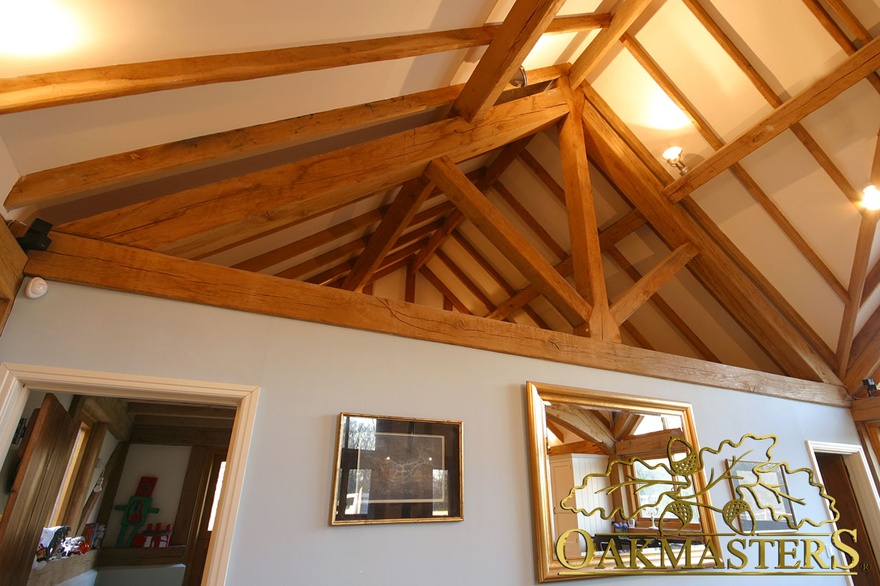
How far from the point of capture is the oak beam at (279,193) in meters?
2.38

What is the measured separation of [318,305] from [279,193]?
0.70 meters

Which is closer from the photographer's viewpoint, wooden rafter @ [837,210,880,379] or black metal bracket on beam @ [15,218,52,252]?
black metal bracket on beam @ [15,218,52,252]

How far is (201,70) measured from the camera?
6.79ft

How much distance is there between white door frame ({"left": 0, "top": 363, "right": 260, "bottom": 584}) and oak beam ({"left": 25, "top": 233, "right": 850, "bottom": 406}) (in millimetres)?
421

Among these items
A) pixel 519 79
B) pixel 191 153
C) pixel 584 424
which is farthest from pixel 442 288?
pixel 191 153

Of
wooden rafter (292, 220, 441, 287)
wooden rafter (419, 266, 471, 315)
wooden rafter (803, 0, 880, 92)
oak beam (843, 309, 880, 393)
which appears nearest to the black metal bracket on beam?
wooden rafter (292, 220, 441, 287)

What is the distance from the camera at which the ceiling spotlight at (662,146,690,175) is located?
4068 millimetres

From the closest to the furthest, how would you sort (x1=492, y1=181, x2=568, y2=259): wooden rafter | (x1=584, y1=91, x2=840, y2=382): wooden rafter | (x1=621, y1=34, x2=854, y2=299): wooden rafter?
(x1=621, y1=34, x2=854, y2=299): wooden rafter
(x1=584, y1=91, x2=840, y2=382): wooden rafter
(x1=492, y1=181, x2=568, y2=259): wooden rafter

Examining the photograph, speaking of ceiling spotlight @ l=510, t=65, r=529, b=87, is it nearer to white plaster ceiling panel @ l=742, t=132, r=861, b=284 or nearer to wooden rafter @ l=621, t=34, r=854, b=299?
wooden rafter @ l=621, t=34, r=854, b=299

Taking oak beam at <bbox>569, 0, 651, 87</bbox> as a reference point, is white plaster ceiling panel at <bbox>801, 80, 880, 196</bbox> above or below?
below

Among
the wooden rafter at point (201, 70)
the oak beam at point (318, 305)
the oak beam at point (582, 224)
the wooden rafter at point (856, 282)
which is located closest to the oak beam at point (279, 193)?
the oak beam at point (318, 305)

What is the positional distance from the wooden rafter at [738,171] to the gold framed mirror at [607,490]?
2170 millimetres

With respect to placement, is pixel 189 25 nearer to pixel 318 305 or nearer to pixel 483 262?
pixel 318 305

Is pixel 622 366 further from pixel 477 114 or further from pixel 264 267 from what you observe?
pixel 264 267
